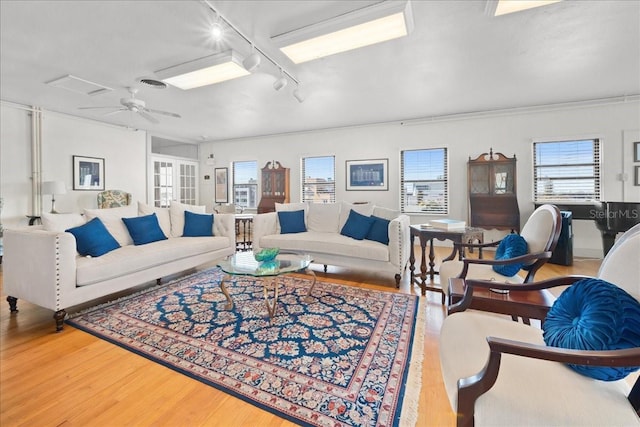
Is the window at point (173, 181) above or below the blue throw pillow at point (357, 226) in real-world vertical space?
above

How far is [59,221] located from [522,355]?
3765 millimetres

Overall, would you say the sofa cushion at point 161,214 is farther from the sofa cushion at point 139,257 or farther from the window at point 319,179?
the window at point 319,179

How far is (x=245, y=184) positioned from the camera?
7.57 meters

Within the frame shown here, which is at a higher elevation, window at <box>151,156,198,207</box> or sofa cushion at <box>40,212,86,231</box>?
window at <box>151,156,198,207</box>

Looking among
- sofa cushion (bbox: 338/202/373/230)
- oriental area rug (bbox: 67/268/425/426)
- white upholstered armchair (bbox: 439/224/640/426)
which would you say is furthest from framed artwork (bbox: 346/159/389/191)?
white upholstered armchair (bbox: 439/224/640/426)

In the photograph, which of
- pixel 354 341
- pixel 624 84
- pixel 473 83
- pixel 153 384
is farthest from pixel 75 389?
pixel 624 84

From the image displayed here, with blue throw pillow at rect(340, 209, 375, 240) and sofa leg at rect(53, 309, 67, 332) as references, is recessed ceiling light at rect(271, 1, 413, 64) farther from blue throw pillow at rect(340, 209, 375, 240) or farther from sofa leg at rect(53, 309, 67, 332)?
sofa leg at rect(53, 309, 67, 332)

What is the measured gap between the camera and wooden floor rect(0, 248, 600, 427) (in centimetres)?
132

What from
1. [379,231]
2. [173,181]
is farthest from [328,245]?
[173,181]

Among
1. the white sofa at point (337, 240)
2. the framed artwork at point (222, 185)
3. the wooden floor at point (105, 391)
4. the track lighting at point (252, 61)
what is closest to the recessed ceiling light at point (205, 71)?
the track lighting at point (252, 61)

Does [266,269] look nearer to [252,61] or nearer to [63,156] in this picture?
[252,61]

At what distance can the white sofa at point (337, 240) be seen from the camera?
125 inches

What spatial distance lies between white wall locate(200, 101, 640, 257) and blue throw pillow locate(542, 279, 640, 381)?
15.6 ft

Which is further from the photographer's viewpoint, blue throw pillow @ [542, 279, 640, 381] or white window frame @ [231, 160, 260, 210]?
white window frame @ [231, 160, 260, 210]
